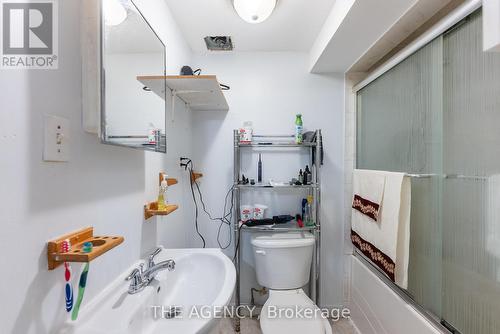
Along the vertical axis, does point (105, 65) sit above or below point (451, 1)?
below

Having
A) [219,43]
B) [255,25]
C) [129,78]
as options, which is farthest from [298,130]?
[129,78]

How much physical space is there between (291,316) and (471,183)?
115cm

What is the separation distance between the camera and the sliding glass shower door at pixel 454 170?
2.91ft

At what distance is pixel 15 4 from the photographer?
532 millimetres

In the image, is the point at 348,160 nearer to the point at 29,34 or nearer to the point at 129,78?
the point at 129,78

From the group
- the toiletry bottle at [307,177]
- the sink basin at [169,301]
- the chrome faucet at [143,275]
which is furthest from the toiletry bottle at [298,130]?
the chrome faucet at [143,275]

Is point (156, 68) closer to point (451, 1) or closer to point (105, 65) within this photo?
point (105, 65)

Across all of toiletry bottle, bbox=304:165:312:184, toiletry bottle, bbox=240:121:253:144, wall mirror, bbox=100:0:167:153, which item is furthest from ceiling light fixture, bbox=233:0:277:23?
toiletry bottle, bbox=304:165:312:184

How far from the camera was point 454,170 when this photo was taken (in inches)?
40.5

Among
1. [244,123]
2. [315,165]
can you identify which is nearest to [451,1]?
[315,165]

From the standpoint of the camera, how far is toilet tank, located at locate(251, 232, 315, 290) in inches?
66.1

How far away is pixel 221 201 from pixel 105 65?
1.40 metres

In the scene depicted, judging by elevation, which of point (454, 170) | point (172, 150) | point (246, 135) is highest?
point (246, 135)

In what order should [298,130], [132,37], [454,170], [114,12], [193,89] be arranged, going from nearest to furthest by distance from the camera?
1. [114,12]
2. [132,37]
3. [454,170]
4. [193,89]
5. [298,130]
